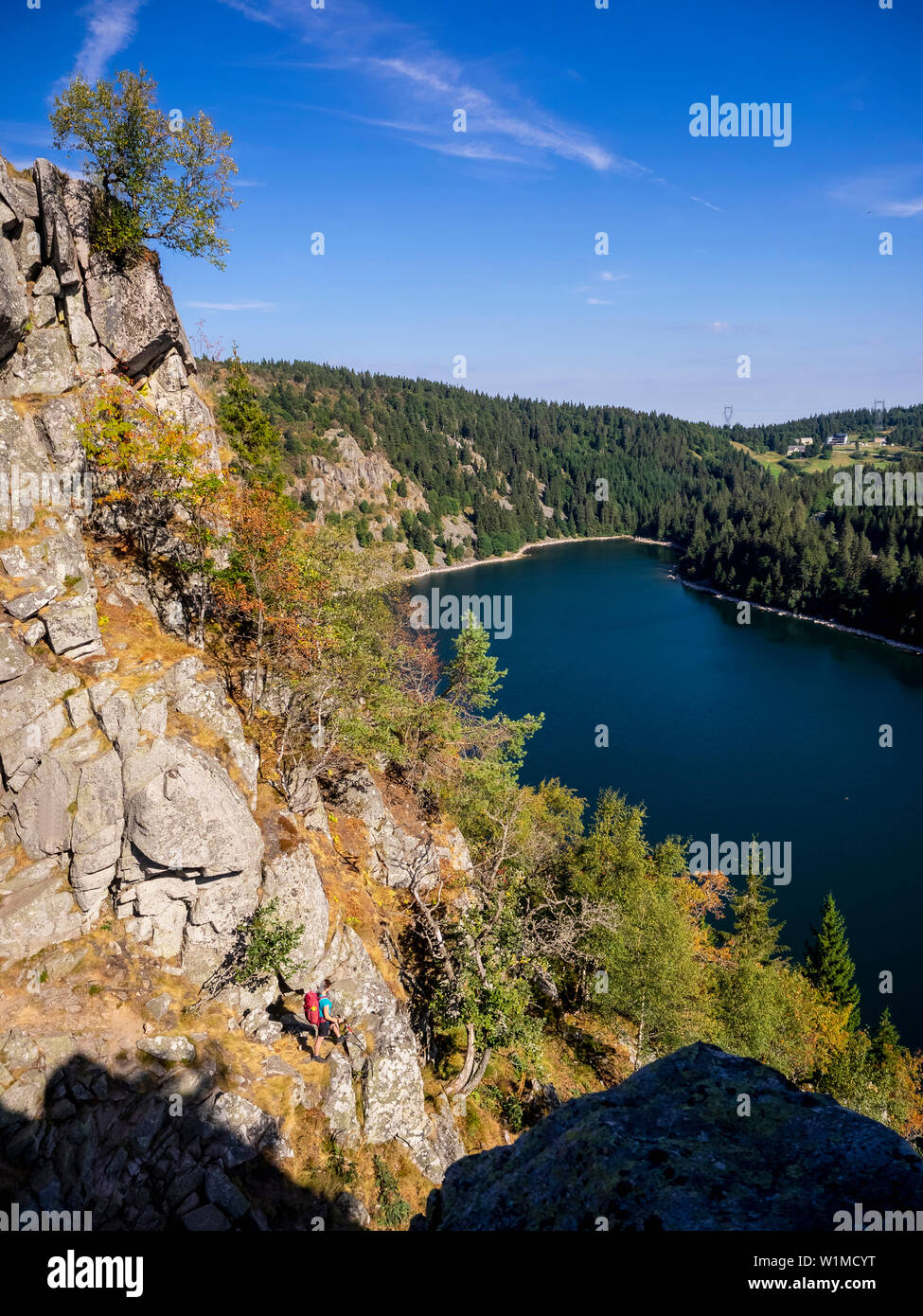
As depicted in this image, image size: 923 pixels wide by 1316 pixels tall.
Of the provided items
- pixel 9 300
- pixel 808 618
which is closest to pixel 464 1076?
pixel 9 300

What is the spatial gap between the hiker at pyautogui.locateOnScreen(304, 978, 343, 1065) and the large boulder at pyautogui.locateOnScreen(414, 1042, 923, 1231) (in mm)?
11552

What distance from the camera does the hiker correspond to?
16156 mm

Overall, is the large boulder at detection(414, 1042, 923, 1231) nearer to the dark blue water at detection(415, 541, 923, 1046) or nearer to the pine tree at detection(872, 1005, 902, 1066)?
the pine tree at detection(872, 1005, 902, 1066)

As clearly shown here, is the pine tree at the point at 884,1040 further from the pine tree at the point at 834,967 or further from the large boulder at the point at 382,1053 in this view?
the large boulder at the point at 382,1053

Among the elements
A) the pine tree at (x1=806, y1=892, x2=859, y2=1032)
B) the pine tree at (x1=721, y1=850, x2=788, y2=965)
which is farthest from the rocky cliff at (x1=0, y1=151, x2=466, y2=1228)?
the pine tree at (x1=806, y1=892, x2=859, y2=1032)

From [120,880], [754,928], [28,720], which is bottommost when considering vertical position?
[754,928]

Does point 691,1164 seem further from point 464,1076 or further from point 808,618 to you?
point 808,618

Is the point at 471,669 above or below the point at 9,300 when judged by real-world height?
below

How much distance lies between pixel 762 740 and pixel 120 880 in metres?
70.5

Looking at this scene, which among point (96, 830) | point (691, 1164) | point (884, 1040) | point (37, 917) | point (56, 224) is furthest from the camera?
point (884, 1040)

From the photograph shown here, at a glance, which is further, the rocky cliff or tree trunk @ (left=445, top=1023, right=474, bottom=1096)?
tree trunk @ (left=445, top=1023, right=474, bottom=1096)

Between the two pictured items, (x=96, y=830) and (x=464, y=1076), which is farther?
(x=464, y=1076)

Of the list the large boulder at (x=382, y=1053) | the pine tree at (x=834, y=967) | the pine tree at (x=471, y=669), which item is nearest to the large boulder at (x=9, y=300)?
the pine tree at (x=471, y=669)

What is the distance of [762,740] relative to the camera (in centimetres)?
7212
